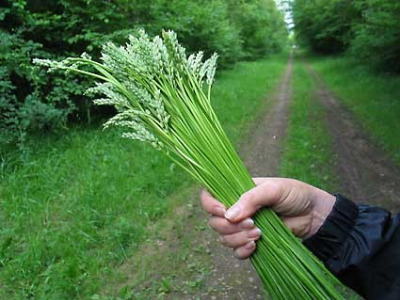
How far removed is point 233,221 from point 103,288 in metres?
2.34

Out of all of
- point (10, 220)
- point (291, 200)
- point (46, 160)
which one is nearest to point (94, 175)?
point (46, 160)

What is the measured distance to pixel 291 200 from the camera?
1.73 metres

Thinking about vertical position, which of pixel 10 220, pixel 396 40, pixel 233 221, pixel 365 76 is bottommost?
pixel 365 76

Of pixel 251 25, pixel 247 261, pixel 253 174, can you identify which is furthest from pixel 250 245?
pixel 251 25

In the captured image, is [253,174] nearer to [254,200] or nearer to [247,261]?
[247,261]

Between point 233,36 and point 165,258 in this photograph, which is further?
point 233,36

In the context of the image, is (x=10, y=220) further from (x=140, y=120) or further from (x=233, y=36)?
(x=233, y=36)

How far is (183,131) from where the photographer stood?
5.00ft

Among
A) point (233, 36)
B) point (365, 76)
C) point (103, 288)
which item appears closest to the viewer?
point (103, 288)

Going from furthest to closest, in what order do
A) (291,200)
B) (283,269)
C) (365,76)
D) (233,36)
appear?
(233,36) → (365,76) → (291,200) → (283,269)

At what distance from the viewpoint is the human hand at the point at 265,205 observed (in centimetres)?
151

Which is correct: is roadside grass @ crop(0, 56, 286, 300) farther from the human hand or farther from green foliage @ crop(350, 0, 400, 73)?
green foliage @ crop(350, 0, 400, 73)

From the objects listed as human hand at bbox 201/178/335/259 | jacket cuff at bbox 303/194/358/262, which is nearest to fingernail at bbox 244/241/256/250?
human hand at bbox 201/178/335/259

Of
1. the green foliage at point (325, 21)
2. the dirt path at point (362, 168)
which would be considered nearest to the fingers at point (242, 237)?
the dirt path at point (362, 168)
